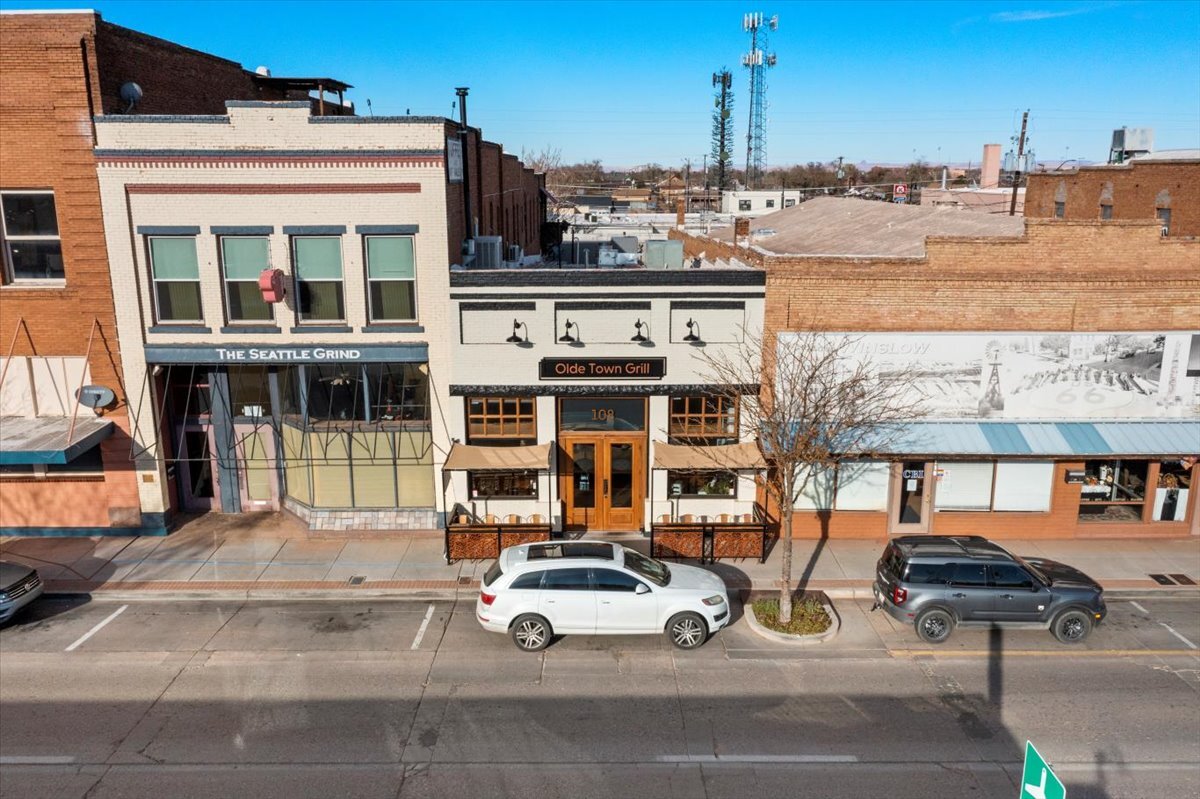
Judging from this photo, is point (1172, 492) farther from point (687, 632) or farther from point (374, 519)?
point (374, 519)

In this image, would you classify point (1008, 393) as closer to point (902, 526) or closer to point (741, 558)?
point (902, 526)

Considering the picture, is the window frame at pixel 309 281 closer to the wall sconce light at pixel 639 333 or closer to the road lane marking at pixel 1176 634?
the wall sconce light at pixel 639 333

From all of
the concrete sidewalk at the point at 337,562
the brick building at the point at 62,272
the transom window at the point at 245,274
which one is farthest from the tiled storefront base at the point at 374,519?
the transom window at the point at 245,274

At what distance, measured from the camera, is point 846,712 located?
1338 centimetres

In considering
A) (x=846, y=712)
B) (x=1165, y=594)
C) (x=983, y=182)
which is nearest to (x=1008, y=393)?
(x=1165, y=594)

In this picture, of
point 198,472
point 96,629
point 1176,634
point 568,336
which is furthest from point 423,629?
point 1176,634

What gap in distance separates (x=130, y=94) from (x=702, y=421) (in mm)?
15626

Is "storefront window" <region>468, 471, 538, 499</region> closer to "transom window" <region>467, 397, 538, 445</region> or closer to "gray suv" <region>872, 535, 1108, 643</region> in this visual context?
"transom window" <region>467, 397, 538, 445</region>

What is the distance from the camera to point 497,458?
1938 cm

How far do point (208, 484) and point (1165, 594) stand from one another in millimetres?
23158

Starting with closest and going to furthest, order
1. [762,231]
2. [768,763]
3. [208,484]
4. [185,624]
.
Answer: [768,763] → [185,624] → [208,484] → [762,231]

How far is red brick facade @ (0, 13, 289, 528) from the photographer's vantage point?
717 inches

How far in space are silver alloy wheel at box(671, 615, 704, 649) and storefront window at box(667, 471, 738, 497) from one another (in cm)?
543

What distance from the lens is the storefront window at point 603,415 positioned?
20.2 m
